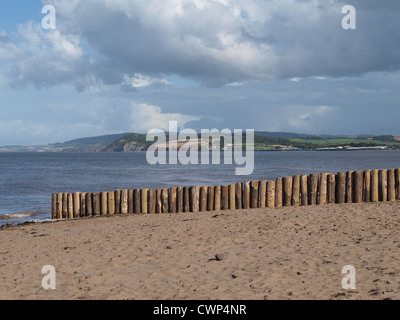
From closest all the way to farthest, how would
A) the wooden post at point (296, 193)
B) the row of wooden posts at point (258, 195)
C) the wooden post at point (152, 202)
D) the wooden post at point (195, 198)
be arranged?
the row of wooden posts at point (258, 195) < the wooden post at point (296, 193) < the wooden post at point (195, 198) < the wooden post at point (152, 202)

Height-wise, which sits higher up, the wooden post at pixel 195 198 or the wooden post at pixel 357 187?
the wooden post at pixel 357 187

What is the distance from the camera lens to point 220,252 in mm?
9344

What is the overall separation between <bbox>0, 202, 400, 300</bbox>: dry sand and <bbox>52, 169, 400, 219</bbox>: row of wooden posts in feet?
3.43

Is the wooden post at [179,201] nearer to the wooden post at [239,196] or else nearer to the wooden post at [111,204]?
the wooden post at [239,196]

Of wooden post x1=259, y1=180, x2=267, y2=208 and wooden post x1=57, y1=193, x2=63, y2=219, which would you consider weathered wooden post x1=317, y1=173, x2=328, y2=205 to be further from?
wooden post x1=57, y1=193, x2=63, y2=219

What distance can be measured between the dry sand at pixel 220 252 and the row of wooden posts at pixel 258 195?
1.05 meters

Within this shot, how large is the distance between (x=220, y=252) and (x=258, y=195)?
606 centimetres

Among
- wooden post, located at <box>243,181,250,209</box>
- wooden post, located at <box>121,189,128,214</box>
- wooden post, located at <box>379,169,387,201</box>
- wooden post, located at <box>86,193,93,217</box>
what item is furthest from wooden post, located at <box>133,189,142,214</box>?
wooden post, located at <box>379,169,387,201</box>

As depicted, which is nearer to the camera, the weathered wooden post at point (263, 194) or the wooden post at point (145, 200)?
the weathered wooden post at point (263, 194)

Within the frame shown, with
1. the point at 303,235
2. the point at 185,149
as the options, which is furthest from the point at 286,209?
the point at 185,149

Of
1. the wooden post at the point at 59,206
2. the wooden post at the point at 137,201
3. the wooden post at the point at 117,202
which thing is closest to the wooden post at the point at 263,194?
the wooden post at the point at 137,201

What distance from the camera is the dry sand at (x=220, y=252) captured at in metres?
7.03

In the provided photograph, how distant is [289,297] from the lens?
6.52 metres
